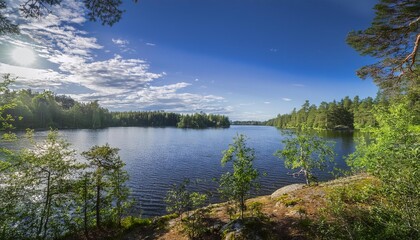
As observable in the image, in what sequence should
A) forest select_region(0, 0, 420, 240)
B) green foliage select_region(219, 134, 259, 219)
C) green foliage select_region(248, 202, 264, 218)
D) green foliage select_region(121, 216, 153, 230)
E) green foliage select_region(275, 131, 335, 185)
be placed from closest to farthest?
1. forest select_region(0, 0, 420, 240)
2. green foliage select_region(219, 134, 259, 219)
3. green foliage select_region(248, 202, 264, 218)
4. green foliage select_region(121, 216, 153, 230)
5. green foliage select_region(275, 131, 335, 185)

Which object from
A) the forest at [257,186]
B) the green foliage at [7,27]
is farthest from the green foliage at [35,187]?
the green foliage at [7,27]

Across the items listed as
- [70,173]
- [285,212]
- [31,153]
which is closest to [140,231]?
[70,173]

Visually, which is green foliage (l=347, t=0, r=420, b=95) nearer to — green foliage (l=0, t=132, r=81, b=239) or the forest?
the forest

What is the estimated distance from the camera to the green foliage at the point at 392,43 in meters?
8.29

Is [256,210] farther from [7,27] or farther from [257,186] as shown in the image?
[7,27]

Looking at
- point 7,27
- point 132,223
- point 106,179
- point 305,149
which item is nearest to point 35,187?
point 106,179

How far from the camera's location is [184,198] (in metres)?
12.2

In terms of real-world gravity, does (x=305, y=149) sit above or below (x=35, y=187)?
above

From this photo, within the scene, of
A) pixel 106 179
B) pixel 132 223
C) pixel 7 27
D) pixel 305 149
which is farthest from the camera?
pixel 305 149

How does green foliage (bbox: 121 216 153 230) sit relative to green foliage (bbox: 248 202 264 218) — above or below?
below

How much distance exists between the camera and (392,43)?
9.43 metres

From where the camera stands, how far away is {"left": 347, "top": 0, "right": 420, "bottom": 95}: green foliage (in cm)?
829

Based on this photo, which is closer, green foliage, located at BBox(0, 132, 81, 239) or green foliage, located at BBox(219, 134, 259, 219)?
green foliage, located at BBox(0, 132, 81, 239)

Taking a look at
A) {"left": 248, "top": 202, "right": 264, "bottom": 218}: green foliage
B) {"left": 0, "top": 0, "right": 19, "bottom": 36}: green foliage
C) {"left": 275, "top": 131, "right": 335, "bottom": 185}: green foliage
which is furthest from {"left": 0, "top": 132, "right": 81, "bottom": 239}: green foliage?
{"left": 275, "top": 131, "right": 335, "bottom": 185}: green foliage
